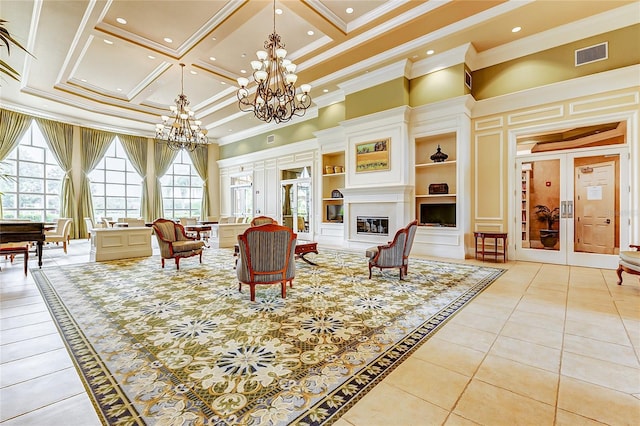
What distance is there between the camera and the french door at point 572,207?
202 inches

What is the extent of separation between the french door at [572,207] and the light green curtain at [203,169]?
1194 cm

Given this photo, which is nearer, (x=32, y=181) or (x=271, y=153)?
(x=32, y=181)

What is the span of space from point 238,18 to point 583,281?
7.21 meters

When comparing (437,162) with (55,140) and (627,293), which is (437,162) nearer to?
(627,293)

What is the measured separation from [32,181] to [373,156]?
11.0 metres

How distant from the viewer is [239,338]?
8.16 ft

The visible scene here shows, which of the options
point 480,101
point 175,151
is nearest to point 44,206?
point 175,151

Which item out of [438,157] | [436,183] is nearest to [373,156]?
[438,157]

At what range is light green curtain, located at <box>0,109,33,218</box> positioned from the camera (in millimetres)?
8586

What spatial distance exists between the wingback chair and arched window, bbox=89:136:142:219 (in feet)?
33.9

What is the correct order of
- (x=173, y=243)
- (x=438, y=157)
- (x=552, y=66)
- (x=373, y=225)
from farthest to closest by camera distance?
1. (x=373, y=225)
2. (x=438, y=157)
3. (x=552, y=66)
4. (x=173, y=243)

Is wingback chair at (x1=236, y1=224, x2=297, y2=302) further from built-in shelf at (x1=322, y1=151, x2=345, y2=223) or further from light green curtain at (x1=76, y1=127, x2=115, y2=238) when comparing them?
light green curtain at (x1=76, y1=127, x2=115, y2=238)

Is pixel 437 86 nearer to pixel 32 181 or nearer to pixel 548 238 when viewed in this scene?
pixel 548 238

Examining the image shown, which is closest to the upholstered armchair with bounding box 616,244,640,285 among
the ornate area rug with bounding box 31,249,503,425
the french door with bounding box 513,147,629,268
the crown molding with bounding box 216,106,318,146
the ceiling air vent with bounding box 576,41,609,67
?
the french door with bounding box 513,147,629,268
